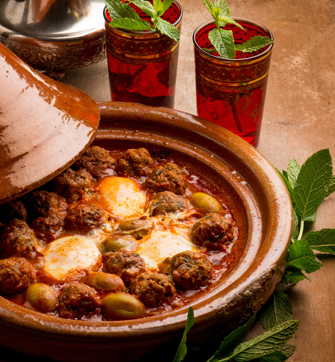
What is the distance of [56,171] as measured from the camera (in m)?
2.40

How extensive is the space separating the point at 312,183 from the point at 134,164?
0.85 metres

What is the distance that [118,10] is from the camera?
3.12 metres

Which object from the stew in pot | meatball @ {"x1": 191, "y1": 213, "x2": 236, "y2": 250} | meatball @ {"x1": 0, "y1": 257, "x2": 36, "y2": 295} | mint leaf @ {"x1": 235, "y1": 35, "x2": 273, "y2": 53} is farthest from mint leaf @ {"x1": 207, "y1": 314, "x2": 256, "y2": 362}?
mint leaf @ {"x1": 235, "y1": 35, "x2": 273, "y2": 53}

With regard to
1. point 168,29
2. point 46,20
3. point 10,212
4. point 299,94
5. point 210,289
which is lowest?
point 299,94

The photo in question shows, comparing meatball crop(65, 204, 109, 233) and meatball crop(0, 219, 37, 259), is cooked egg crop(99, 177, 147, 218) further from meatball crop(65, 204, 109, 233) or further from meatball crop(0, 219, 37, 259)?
meatball crop(0, 219, 37, 259)

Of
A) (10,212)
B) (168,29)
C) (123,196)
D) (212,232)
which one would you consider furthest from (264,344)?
(168,29)

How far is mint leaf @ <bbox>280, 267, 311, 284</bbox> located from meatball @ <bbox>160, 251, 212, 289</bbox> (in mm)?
395

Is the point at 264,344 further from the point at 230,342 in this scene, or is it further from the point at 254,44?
Answer: the point at 254,44

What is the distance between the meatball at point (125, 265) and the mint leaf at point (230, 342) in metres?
0.44

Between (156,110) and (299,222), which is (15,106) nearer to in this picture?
(156,110)

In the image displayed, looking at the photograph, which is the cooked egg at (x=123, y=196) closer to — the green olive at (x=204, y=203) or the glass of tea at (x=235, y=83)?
the green olive at (x=204, y=203)

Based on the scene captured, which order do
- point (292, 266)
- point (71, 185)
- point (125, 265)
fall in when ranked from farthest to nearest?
point (71, 185) < point (292, 266) < point (125, 265)

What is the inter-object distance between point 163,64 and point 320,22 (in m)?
1.75

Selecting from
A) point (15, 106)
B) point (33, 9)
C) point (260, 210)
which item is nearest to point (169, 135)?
point (260, 210)
